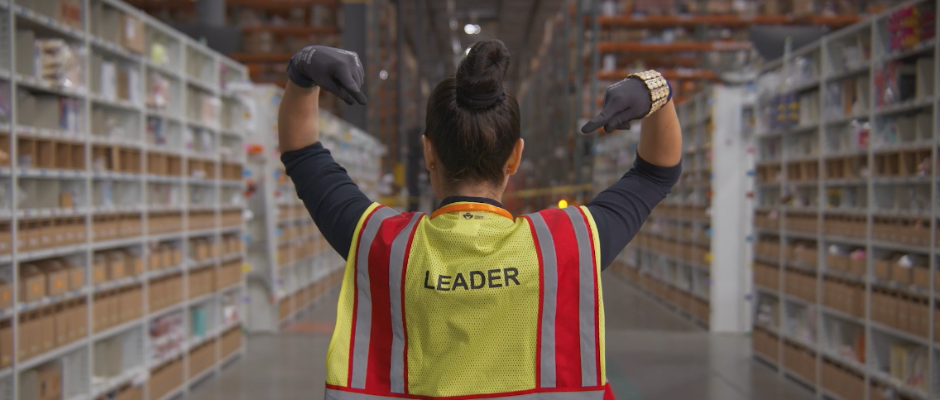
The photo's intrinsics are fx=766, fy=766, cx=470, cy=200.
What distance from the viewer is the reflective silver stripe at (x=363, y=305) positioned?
50.0 inches

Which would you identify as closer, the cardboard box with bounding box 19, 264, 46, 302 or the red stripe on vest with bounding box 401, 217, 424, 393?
the red stripe on vest with bounding box 401, 217, 424, 393

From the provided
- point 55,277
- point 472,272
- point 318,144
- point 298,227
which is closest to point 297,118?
point 318,144

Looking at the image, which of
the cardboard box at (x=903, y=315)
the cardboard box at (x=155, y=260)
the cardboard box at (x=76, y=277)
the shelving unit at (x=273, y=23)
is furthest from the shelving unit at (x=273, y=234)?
the cardboard box at (x=903, y=315)

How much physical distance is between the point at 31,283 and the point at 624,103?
3.27 metres

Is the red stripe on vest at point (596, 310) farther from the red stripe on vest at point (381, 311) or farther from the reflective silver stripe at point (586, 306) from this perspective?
the red stripe on vest at point (381, 311)

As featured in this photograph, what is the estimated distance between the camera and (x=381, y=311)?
4.21ft

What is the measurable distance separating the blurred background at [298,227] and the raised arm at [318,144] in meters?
0.34

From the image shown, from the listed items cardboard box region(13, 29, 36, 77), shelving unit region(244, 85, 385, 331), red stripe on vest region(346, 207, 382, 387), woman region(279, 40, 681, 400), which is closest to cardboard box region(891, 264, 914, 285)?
woman region(279, 40, 681, 400)

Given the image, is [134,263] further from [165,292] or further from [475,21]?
[475,21]

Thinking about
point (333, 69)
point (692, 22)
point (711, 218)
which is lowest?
point (711, 218)

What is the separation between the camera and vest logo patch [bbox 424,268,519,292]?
47.9 inches

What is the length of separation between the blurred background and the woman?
299mm

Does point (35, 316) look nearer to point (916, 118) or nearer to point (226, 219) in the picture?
point (226, 219)

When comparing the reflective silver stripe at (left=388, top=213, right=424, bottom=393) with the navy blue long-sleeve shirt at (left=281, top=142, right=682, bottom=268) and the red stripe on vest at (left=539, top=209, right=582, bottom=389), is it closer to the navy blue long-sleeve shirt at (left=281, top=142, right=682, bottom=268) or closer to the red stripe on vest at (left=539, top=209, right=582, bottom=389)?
the navy blue long-sleeve shirt at (left=281, top=142, right=682, bottom=268)
